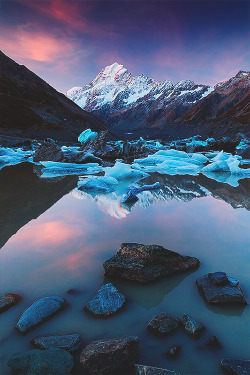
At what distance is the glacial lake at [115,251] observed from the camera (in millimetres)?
2574

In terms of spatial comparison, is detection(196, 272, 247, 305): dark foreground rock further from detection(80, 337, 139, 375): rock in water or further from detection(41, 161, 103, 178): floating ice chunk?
detection(41, 161, 103, 178): floating ice chunk

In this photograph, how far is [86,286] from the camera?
3502 mm

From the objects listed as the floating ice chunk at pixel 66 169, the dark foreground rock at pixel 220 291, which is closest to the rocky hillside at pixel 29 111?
the floating ice chunk at pixel 66 169

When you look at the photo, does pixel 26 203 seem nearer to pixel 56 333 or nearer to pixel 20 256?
pixel 20 256

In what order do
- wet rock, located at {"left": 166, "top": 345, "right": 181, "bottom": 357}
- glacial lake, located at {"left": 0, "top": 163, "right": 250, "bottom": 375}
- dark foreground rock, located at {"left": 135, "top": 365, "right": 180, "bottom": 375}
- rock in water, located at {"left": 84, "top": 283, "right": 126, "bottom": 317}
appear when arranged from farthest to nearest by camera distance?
rock in water, located at {"left": 84, "top": 283, "right": 126, "bottom": 317}, glacial lake, located at {"left": 0, "top": 163, "right": 250, "bottom": 375}, wet rock, located at {"left": 166, "top": 345, "right": 181, "bottom": 357}, dark foreground rock, located at {"left": 135, "top": 365, "right": 180, "bottom": 375}

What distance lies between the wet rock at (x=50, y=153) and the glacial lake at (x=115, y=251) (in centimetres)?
1101

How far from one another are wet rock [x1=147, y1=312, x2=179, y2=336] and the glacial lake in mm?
60

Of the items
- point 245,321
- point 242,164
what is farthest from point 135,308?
point 242,164

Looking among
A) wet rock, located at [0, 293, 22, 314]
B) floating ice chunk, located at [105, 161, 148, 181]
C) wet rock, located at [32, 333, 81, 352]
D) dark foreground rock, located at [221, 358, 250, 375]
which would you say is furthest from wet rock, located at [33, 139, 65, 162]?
dark foreground rock, located at [221, 358, 250, 375]

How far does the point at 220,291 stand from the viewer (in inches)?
125

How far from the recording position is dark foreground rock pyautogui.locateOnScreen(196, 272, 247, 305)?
121 inches

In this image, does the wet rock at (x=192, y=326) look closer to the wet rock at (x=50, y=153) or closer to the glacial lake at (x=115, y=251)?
the glacial lake at (x=115, y=251)

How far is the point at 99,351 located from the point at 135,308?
0.86 meters

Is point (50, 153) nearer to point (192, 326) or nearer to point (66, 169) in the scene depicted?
point (66, 169)
